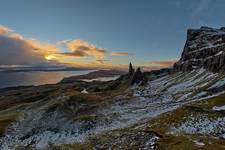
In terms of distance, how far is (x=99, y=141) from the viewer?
48.5 metres

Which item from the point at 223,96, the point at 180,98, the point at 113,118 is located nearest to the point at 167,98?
the point at 180,98

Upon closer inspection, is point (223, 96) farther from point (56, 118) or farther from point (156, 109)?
point (56, 118)

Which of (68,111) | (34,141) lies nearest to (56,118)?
(68,111)

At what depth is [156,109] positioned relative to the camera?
7488cm

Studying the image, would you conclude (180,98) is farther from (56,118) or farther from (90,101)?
(56,118)

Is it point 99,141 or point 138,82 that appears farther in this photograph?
point 138,82

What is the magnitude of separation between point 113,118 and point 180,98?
34374mm

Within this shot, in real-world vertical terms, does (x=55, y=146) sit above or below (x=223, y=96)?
below

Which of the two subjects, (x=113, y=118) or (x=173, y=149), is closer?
(x=173, y=149)

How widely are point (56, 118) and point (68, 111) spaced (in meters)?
6.26

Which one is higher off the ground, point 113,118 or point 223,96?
point 223,96

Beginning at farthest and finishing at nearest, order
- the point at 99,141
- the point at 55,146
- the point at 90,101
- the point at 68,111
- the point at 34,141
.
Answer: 1. the point at 90,101
2. the point at 68,111
3. the point at 34,141
4. the point at 55,146
5. the point at 99,141

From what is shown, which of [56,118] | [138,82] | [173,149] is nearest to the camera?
[173,149]

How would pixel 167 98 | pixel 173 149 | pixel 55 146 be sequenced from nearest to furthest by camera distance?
pixel 173 149 < pixel 55 146 < pixel 167 98
